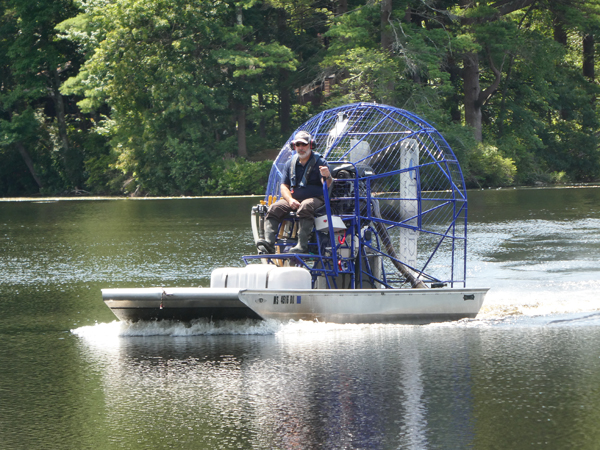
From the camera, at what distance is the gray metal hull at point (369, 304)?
1214 centimetres

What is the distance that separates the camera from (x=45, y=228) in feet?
99.9

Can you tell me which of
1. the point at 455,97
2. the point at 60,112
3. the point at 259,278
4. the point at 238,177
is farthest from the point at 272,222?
the point at 60,112

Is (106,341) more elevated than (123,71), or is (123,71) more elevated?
(123,71)

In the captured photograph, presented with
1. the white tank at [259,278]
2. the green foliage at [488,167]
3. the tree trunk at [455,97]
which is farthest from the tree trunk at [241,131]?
the white tank at [259,278]

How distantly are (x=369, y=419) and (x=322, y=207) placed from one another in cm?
507

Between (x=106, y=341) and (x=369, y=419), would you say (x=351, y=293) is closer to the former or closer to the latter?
(x=106, y=341)

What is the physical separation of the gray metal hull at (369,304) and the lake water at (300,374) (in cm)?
17

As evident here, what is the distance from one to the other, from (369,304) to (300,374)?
8.95 ft

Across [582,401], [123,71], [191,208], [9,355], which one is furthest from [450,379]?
[123,71]

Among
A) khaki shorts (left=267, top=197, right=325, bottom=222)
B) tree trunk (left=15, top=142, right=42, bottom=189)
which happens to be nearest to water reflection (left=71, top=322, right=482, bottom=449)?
khaki shorts (left=267, top=197, right=325, bottom=222)

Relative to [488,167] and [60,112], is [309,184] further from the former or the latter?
[60,112]

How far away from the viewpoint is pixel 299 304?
1224 cm

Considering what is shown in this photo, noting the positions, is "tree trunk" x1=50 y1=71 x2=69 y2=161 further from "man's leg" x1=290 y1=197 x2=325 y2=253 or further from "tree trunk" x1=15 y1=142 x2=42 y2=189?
"man's leg" x1=290 y1=197 x2=325 y2=253

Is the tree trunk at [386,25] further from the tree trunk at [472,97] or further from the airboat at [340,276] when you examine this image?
the airboat at [340,276]
